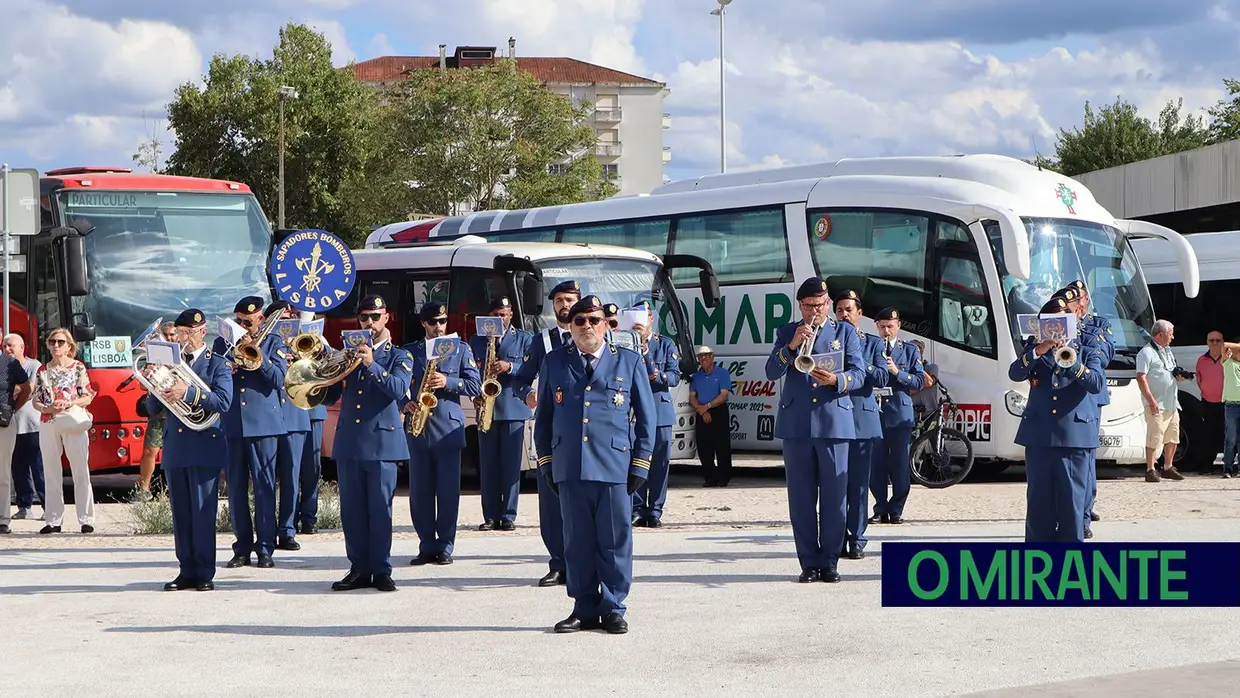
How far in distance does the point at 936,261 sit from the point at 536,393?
960 cm

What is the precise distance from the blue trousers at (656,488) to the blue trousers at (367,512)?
4.17 metres

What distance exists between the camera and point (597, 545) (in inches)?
353

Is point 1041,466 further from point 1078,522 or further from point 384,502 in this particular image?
point 384,502

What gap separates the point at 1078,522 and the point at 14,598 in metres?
6.73

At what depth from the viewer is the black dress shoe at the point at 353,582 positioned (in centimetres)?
1059

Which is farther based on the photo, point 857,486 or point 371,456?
point 857,486

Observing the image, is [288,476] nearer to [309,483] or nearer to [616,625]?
[309,483]

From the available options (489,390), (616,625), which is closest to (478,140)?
(489,390)

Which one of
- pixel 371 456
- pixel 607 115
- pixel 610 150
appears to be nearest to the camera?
pixel 371 456

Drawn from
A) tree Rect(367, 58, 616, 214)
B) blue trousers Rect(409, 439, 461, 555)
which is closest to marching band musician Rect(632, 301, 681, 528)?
blue trousers Rect(409, 439, 461, 555)

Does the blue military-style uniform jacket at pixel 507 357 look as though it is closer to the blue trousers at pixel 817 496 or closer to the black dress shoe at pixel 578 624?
the blue trousers at pixel 817 496

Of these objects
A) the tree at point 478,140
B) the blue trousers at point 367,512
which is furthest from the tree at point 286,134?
the blue trousers at point 367,512

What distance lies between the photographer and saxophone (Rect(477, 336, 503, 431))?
41.6ft

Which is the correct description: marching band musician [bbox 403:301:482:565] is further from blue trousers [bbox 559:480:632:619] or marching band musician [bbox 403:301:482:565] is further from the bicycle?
the bicycle
